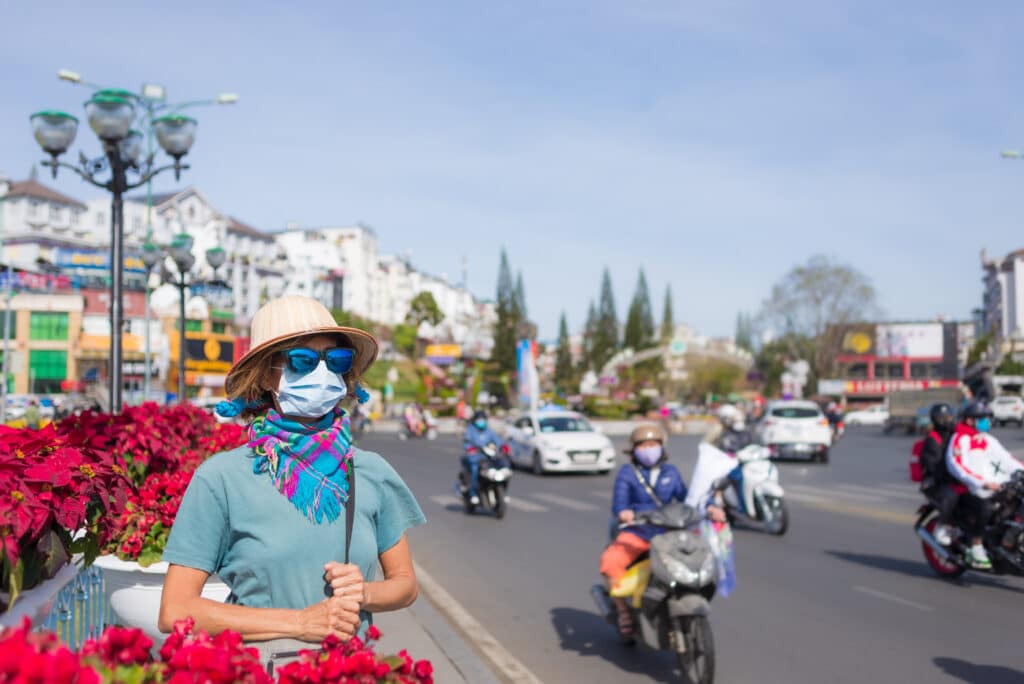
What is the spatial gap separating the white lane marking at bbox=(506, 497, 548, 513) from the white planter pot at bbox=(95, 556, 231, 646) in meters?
11.6

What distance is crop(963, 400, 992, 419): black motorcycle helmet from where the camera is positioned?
8.75m

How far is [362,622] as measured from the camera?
2.74 m

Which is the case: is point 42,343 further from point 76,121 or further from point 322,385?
point 322,385

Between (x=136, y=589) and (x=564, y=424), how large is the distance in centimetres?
2093

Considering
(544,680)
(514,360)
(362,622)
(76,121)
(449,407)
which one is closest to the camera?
(362,622)

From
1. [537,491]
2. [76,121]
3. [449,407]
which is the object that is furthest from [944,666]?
[449,407]

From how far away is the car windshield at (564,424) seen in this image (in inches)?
1006

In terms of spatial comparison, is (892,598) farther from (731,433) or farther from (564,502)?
(564,502)

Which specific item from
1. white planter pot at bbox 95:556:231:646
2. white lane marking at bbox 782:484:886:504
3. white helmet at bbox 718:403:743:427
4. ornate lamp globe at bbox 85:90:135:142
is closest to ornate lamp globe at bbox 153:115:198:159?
ornate lamp globe at bbox 85:90:135:142

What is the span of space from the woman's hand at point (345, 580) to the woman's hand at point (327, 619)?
0.06 feet

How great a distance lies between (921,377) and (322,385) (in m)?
110

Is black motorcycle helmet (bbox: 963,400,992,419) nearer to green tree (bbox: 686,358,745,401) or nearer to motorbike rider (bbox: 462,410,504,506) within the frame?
motorbike rider (bbox: 462,410,504,506)

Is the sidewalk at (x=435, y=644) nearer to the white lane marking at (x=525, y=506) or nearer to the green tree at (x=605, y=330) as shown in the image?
the white lane marking at (x=525, y=506)

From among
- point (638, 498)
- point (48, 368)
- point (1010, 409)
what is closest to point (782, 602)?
point (638, 498)
